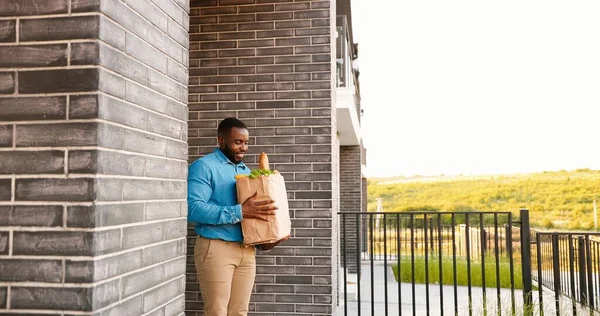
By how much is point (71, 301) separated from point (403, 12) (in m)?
37.3

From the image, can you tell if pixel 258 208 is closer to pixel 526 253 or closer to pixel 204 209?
pixel 204 209

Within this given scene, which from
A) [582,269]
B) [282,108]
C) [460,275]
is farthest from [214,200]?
[460,275]

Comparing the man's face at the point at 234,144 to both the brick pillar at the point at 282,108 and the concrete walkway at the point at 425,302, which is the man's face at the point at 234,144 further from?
the concrete walkway at the point at 425,302

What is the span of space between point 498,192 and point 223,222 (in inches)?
1447

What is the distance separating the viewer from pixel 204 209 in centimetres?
275

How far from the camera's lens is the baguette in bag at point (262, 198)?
273cm

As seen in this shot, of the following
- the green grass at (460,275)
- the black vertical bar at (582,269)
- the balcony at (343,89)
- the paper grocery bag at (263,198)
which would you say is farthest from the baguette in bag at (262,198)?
the green grass at (460,275)

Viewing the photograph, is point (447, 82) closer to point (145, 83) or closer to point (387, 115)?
point (387, 115)

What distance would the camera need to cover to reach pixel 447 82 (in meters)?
42.4

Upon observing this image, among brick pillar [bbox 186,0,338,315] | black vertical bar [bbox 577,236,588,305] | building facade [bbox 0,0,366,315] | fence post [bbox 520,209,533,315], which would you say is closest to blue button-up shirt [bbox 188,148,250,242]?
building facade [bbox 0,0,366,315]

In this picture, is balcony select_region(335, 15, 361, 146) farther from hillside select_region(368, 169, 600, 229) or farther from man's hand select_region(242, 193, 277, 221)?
hillside select_region(368, 169, 600, 229)

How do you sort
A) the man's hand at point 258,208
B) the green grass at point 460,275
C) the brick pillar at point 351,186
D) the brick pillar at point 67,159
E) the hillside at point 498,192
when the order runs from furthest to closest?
the hillside at point 498,192
the brick pillar at point 351,186
the green grass at point 460,275
the man's hand at point 258,208
the brick pillar at point 67,159

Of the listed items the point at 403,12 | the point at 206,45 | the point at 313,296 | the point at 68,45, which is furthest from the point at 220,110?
the point at 403,12

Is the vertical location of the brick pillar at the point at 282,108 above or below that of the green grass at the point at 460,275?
above
